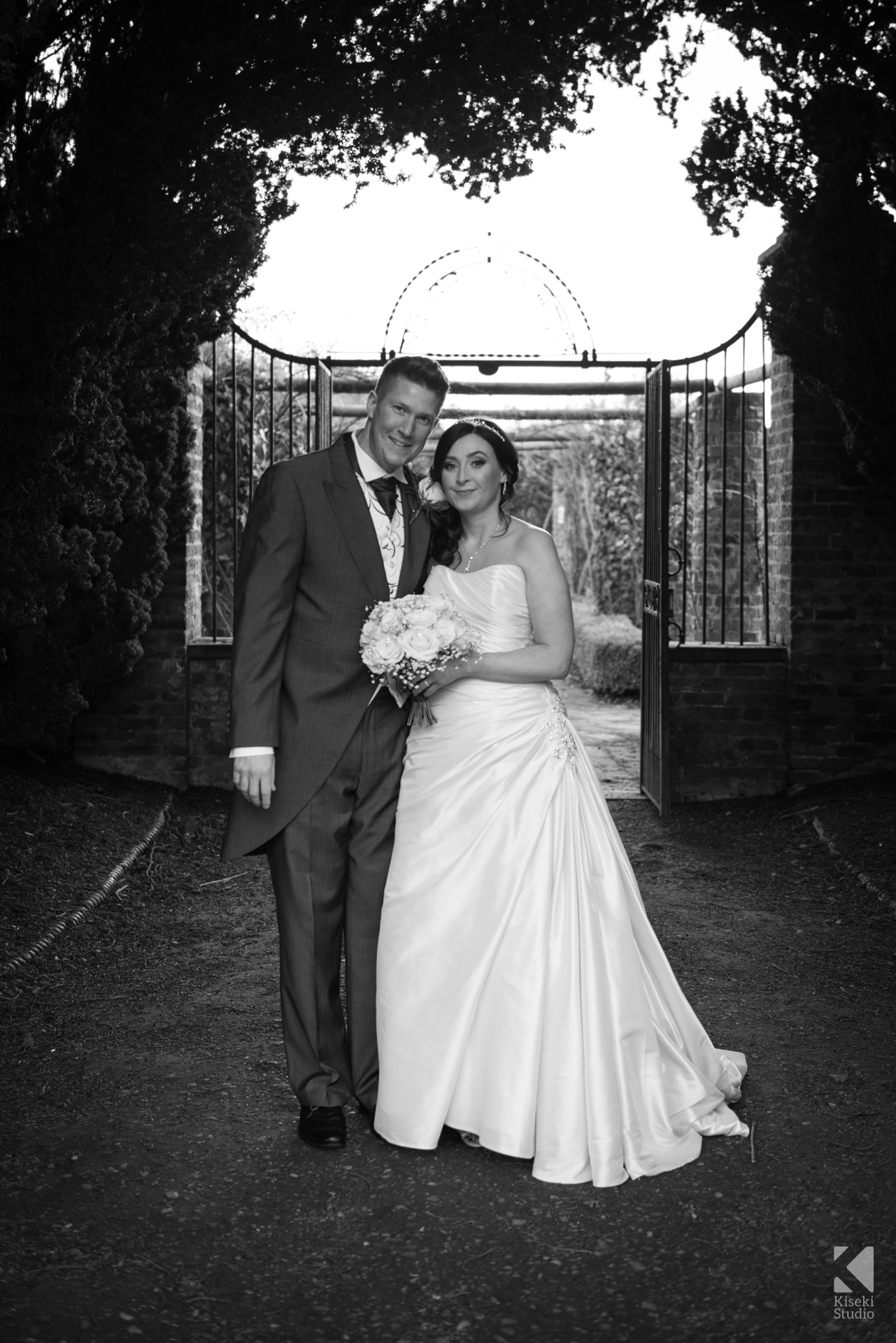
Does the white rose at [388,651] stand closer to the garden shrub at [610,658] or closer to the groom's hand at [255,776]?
the groom's hand at [255,776]

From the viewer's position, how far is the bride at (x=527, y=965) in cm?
307

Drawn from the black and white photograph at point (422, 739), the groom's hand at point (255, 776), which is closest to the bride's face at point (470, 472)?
the black and white photograph at point (422, 739)

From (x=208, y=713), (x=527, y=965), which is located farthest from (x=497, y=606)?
(x=208, y=713)

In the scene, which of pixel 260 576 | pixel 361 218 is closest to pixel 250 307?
pixel 361 218

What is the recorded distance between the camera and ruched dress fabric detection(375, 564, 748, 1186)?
10.1ft

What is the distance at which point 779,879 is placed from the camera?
20.6ft

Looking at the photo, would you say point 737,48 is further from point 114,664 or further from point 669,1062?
point 669,1062

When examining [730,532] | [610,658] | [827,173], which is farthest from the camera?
[610,658]

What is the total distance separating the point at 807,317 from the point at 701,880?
3009 mm

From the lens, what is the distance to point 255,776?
3.17 m

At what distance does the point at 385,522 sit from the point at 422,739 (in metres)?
0.58

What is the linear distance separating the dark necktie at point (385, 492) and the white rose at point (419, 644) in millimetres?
427

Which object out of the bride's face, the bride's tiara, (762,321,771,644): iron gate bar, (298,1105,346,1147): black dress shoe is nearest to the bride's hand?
the bride's face

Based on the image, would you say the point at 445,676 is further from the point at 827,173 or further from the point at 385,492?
the point at 827,173
